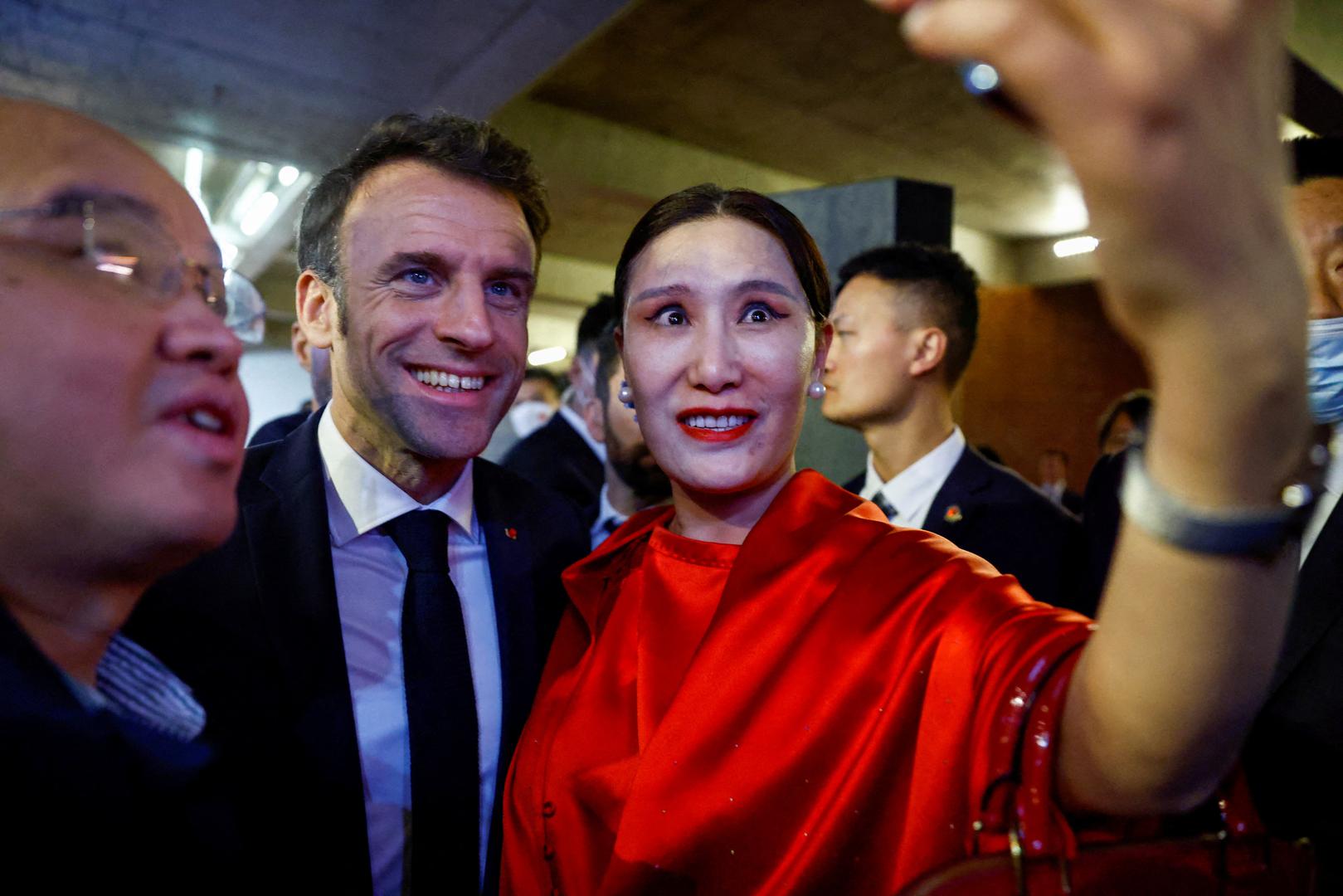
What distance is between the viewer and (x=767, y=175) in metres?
8.27

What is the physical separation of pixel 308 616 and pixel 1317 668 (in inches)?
71.1

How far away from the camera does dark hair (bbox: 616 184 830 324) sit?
5.03 feet

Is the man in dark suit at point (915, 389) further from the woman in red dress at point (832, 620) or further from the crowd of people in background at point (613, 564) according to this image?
the woman in red dress at point (832, 620)

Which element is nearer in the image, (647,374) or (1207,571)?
(1207,571)

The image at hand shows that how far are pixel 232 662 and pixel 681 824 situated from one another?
65 cm

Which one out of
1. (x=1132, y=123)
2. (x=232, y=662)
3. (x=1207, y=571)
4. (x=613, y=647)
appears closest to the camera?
(x=1132, y=123)

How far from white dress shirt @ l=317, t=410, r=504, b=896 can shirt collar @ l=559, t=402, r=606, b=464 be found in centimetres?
246

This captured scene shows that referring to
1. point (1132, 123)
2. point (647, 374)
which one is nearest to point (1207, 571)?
point (1132, 123)

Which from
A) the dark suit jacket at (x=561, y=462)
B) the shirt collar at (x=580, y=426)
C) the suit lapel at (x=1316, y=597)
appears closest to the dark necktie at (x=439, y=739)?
the suit lapel at (x=1316, y=597)

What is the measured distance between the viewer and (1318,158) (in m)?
1.88

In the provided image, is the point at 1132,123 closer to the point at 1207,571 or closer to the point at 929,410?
the point at 1207,571

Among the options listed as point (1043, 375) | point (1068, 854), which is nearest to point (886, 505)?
point (1068, 854)

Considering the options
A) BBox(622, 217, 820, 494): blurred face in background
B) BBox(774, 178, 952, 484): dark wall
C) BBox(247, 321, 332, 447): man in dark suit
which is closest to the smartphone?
BBox(622, 217, 820, 494): blurred face in background

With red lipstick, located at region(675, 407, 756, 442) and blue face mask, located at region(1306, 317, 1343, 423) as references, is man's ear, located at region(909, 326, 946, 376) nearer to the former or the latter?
blue face mask, located at region(1306, 317, 1343, 423)
